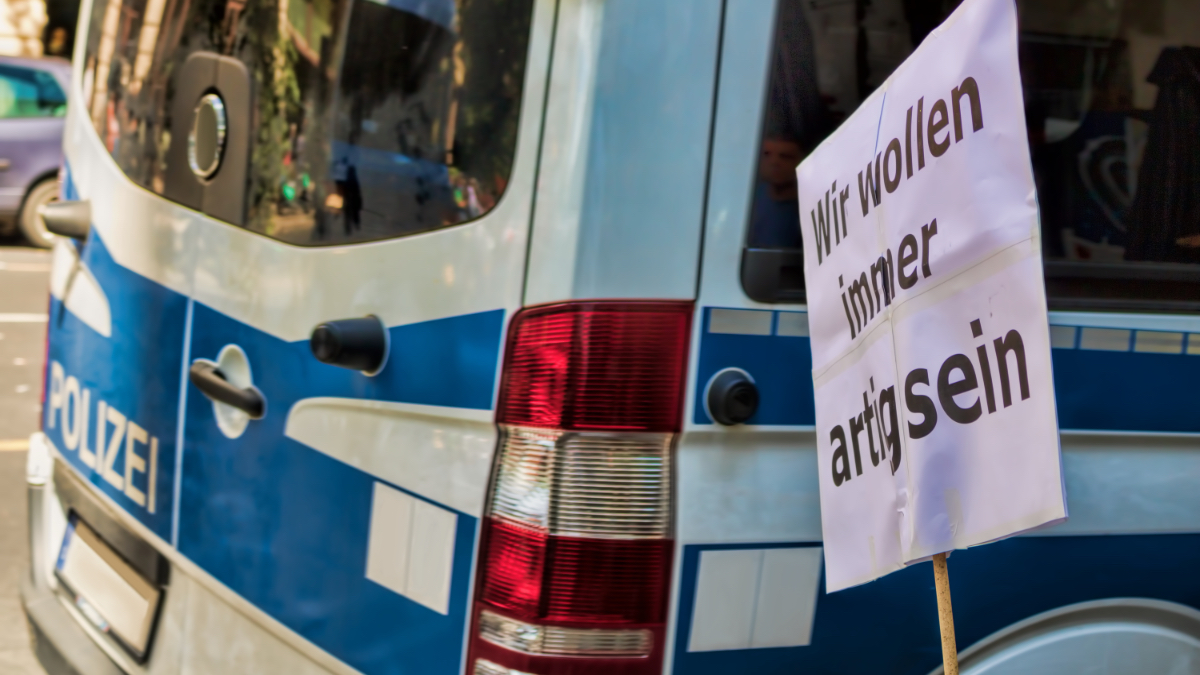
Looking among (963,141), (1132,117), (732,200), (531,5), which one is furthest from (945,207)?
(1132,117)

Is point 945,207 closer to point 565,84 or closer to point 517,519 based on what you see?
point 565,84

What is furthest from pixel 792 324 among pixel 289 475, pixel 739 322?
pixel 289 475

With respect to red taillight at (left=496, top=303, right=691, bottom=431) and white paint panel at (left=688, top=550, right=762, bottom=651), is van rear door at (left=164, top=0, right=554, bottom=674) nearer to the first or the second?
red taillight at (left=496, top=303, right=691, bottom=431)

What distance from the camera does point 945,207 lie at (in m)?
1.33

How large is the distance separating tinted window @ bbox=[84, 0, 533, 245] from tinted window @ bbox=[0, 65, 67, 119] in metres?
9.06

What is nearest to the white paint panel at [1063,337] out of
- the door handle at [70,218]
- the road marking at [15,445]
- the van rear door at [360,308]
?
the van rear door at [360,308]

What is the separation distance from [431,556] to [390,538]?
0.31 feet

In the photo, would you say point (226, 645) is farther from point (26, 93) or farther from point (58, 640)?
point (26, 93)

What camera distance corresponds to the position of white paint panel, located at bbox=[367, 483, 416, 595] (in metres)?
1.69

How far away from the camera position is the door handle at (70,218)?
246 cm

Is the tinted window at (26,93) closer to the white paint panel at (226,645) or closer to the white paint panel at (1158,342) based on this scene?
the white paint panel at (226,645)

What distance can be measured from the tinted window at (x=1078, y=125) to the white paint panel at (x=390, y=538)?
0.59 m

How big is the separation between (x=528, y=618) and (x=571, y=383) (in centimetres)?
31

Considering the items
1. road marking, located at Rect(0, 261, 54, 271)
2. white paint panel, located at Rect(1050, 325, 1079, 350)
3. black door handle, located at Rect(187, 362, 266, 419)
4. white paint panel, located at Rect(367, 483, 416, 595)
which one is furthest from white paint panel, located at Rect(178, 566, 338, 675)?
road marking, located at Rect(0, 261, 54, 271)
